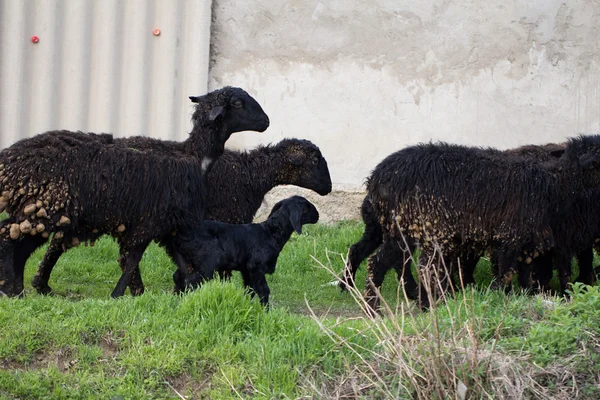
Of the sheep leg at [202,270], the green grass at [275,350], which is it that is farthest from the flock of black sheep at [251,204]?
the green grass at [275,350]

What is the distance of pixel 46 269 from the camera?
356 inches

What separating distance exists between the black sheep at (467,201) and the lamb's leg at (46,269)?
10.7 ft

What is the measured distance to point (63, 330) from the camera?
22.2 feet

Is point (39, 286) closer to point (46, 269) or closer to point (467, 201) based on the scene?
A: point (46, 269)

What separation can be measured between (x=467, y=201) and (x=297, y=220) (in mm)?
1714

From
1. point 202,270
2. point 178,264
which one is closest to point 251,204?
point 178,264

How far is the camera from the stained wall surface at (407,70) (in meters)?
12.6

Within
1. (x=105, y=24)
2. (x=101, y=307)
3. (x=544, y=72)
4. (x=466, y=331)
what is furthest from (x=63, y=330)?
(x=544, y=72)

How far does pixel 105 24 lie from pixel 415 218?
5.69 meters

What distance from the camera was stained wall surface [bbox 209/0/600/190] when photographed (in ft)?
41.3

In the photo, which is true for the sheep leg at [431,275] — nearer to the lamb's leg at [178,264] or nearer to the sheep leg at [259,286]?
the sheep leg at [259,286]

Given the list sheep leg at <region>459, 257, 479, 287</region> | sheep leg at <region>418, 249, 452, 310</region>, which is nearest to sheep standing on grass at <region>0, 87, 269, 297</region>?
sheep leg at <region>418, 249, 452, 310</region>

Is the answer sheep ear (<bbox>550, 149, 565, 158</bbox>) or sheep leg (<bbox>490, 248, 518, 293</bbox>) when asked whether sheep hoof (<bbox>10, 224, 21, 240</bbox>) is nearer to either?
Result: sheep leg (<bbox>490, 248, 518, 293</bbox>)

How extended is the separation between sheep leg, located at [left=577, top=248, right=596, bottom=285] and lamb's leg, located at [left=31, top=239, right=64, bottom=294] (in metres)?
6.03
